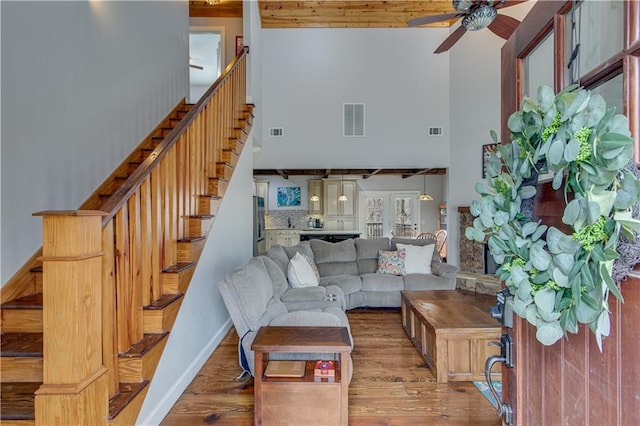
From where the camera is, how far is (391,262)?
16.1ft

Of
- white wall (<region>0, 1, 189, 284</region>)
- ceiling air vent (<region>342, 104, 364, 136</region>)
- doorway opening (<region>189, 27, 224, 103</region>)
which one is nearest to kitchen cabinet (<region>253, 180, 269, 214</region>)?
doorway opening (<region>189, 27, 224, 103</region>)

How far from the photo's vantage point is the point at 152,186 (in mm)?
1945

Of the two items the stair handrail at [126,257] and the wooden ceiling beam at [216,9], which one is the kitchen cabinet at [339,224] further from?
the stair handrail at [126,257]

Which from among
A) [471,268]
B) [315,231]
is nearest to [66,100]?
[471,268]

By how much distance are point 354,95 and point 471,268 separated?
12.3ft

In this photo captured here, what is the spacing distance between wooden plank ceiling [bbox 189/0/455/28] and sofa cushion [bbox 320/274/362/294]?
4.59 m

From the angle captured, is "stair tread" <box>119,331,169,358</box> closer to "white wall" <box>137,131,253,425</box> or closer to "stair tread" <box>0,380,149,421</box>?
"stair tread" <box>0,380,149,421</box>

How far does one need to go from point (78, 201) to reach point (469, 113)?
5845 mm

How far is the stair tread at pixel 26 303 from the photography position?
2.00m

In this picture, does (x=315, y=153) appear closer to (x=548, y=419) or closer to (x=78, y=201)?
(x=78, y=201)

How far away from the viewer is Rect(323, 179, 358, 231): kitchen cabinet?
8750 millimetres

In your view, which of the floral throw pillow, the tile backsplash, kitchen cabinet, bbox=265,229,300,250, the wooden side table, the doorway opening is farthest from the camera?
the tile backsplash

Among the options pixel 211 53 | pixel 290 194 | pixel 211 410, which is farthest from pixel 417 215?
pixel 211 410

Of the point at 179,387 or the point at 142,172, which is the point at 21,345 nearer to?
the point at 179,387
